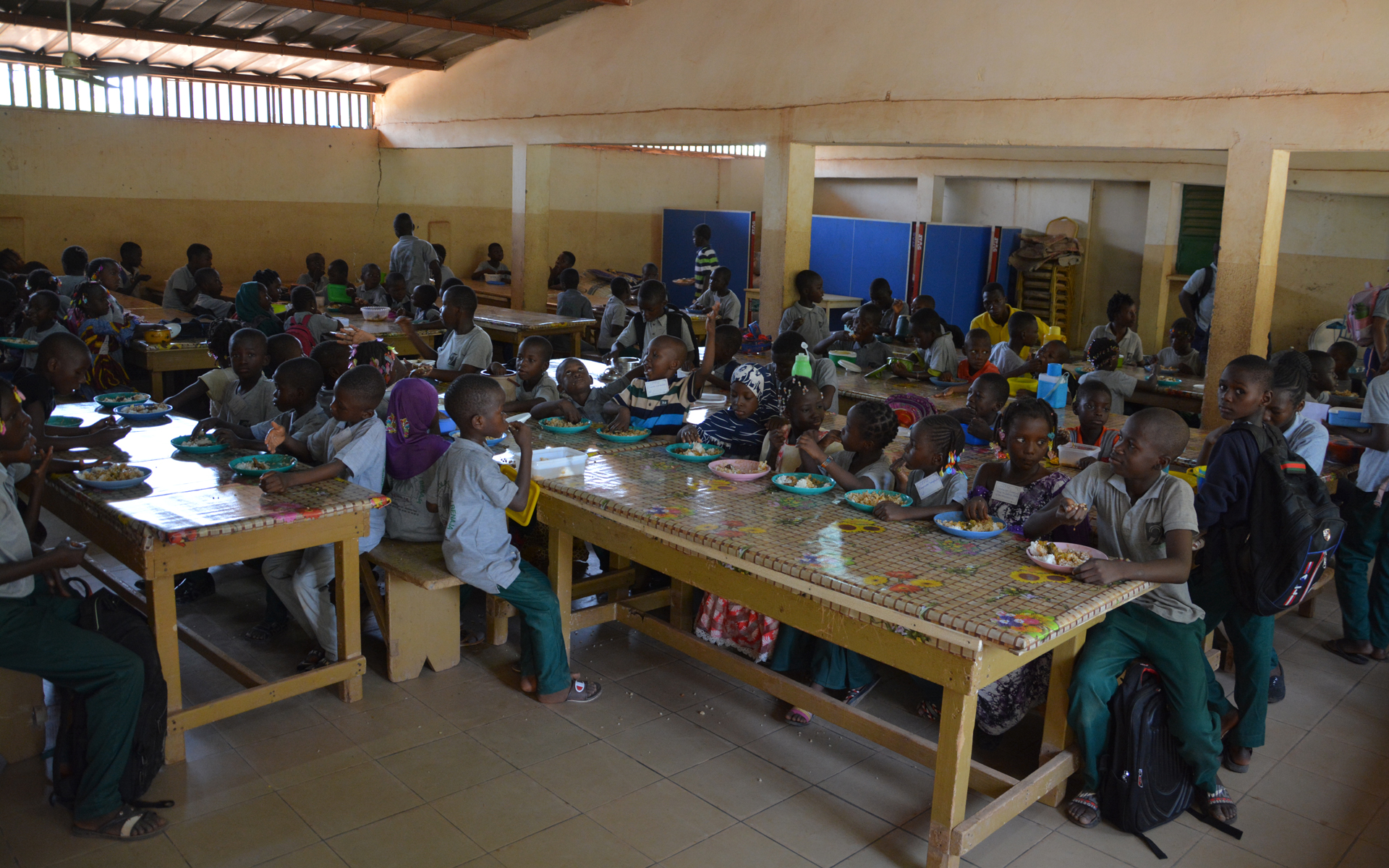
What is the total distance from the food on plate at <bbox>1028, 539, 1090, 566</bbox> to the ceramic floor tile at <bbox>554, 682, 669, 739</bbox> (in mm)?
1590

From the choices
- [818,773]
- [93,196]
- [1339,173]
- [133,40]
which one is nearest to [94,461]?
[818,773]

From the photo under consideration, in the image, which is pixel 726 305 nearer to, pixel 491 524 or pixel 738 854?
pixel 491 524

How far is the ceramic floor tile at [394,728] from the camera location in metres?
3.68

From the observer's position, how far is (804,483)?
3955 mm

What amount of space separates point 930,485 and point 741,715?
1159 millimetres

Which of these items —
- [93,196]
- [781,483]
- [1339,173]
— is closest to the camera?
[781,483]

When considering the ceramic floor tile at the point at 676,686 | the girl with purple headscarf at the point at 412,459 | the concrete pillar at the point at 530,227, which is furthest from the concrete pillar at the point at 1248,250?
the concrete pillar at the point at 530,227

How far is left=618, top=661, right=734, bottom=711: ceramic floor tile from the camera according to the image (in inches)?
162

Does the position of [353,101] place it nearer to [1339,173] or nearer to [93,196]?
[93,196]

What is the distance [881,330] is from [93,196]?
30.2 feet

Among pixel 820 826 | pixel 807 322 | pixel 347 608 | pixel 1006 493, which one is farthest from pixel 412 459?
pixel 807 322

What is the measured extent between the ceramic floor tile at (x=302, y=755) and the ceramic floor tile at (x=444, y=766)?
0.51ft

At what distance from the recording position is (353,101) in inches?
536

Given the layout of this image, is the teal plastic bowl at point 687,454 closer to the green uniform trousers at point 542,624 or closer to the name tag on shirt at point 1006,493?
the green uniform trousers at point 542,624
